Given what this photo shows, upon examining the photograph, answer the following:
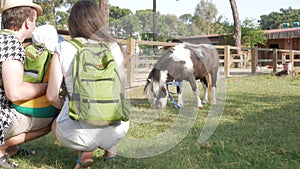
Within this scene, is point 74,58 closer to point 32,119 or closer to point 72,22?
point 72,22

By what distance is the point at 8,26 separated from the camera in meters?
2.15

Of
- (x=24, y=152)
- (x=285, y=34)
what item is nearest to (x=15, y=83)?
(x=24, y=152)

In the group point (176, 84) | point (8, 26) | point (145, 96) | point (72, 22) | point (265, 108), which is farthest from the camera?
point (265, 108)

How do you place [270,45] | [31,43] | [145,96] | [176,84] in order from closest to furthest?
1. [31,43]
2. [145,96]
3. [176,84]
4. [270,45]

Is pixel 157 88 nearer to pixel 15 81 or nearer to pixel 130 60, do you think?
pixel 130 60

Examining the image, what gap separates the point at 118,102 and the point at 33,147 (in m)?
1.12

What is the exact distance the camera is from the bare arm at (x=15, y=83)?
1979 millimetres

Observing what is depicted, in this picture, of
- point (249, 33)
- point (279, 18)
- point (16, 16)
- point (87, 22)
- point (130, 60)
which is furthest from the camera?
point (279, 18)

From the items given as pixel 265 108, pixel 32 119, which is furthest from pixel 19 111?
pixel 265 108

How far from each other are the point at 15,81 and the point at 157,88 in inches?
63.0

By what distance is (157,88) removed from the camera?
335cm

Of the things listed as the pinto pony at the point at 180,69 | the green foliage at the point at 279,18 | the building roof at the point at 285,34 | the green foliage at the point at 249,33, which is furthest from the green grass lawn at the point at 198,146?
the green foliage at the point at 279,18

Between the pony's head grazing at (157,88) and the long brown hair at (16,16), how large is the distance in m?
1.17

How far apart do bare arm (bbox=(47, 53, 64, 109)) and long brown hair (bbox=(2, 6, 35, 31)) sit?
418 mm
